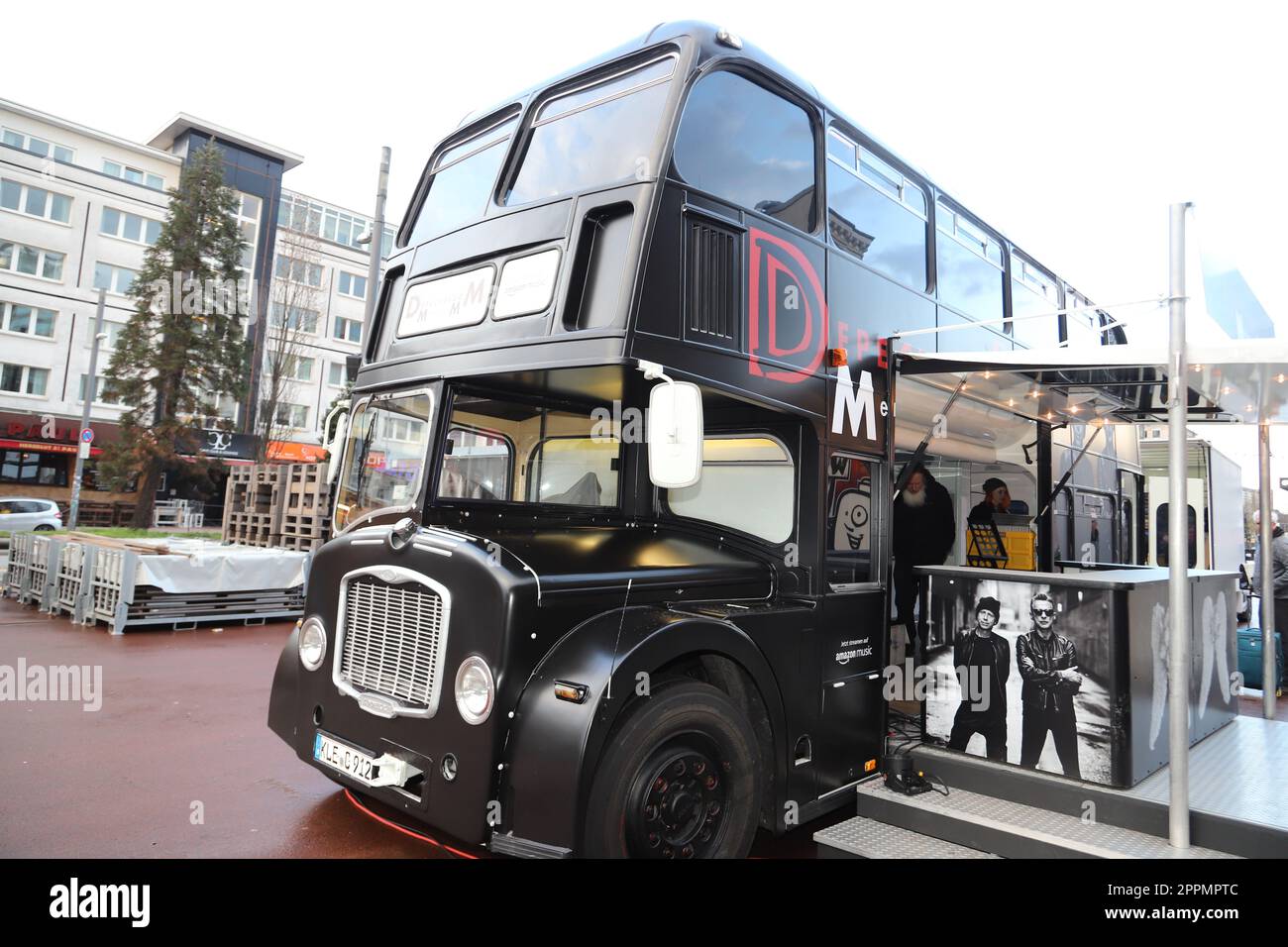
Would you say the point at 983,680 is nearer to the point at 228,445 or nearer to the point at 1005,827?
the point at 1005,827

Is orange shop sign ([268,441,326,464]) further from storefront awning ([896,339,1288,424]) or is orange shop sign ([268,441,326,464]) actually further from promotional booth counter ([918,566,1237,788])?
promotional booth counter ([918,566,1237,788])

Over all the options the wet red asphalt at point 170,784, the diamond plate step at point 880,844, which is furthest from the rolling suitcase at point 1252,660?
the diamond plate step at point 880,844

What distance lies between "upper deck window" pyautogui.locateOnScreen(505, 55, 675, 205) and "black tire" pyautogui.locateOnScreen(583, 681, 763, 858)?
2.53m

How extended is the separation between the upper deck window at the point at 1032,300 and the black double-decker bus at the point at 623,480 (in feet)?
8.31

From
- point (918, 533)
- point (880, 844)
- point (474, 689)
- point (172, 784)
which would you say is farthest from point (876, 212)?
point (172, 784)

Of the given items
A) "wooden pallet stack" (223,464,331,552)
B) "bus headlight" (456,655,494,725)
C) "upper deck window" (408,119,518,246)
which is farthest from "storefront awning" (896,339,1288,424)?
"wooden pallet stack" (223,464,331,552)

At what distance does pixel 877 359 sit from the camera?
5.00 metres

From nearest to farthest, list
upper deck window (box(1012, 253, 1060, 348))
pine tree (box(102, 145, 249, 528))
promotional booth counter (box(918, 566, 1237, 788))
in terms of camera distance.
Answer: promotional booth counter (box(918, 566, 1237, 788)) < upper deck window (box(1012, 253, 1060, 348)) < pine tree (box(102, 145, 249, 528))

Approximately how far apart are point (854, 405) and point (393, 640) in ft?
9.84

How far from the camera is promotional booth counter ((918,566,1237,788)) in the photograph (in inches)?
160

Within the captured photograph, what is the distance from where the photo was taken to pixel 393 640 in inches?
147

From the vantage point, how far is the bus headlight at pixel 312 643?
4.11m

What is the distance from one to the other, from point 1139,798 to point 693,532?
2720 millimetres
